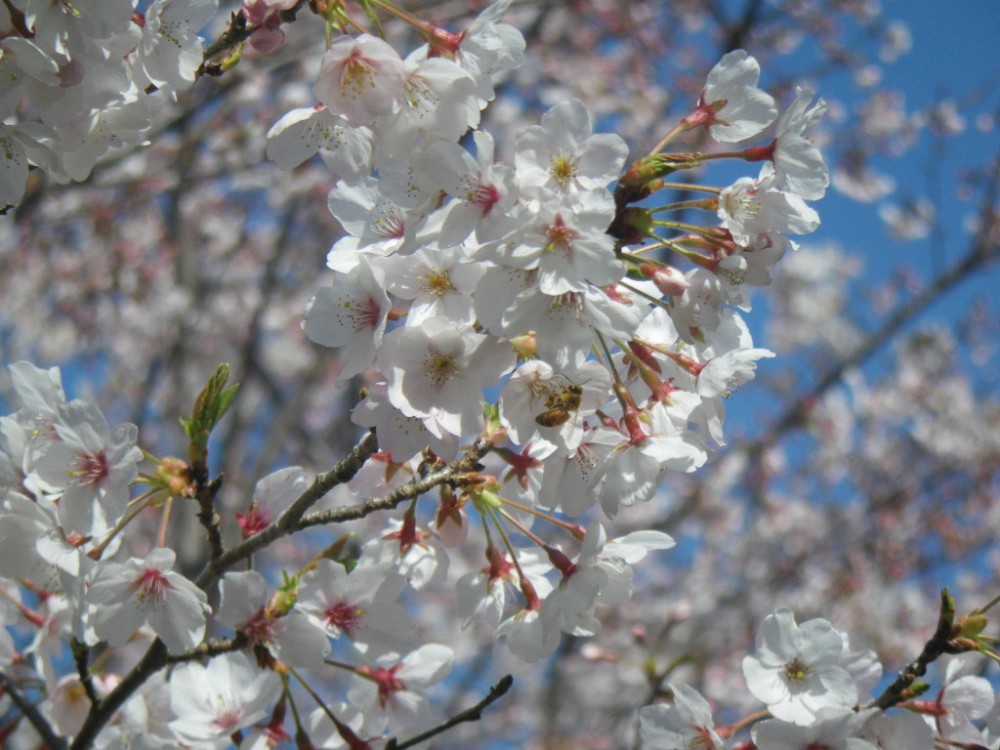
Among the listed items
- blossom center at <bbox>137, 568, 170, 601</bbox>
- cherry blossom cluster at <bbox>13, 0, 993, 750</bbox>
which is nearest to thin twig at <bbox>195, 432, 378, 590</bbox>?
cherry blossom cluster at <bbox>13, 0, 993, 750</bbox>

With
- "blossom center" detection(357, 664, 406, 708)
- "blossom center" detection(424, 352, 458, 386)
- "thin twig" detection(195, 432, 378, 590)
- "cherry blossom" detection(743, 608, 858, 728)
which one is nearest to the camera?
"blossom center" detection(424, 352, 458, 386)

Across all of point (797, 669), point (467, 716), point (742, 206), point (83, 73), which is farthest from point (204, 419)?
point (797, 669)

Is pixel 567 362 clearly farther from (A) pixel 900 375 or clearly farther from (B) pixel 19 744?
(A) pixel 900 375

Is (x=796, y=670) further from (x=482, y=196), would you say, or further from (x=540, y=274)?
(x=482, y=196)

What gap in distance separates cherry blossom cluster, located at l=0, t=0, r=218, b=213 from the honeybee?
36.8 inches

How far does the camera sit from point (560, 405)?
1.48m

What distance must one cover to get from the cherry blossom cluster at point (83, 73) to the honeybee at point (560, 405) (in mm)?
935

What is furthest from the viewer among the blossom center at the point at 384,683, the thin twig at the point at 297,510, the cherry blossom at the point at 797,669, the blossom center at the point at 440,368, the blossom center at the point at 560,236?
the blossom center at the point at 384,683

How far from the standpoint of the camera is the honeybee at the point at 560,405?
1469mm

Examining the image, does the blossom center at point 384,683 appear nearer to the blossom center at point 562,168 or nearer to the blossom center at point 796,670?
the blossom center at point 796,670

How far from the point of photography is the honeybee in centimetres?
147

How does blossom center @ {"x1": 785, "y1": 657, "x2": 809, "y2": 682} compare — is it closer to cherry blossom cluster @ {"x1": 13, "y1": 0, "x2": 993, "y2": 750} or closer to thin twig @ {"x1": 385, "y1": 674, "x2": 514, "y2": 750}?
cherry blossom cluster @ {"x1": 13, "y1": 0, "x2": 993, "y2": 750}

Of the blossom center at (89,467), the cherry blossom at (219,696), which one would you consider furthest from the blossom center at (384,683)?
the blossom center at (89,467)

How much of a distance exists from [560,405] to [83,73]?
1.00 metres
